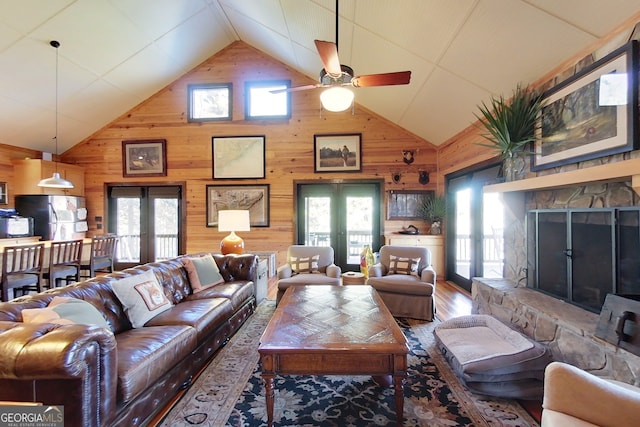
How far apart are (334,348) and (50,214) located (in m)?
6.61

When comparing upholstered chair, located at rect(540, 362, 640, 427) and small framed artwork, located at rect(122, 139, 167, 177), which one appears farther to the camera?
small framed artwork, located at rect(122, 139, 167, 177)

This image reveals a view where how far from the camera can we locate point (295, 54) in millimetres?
5359

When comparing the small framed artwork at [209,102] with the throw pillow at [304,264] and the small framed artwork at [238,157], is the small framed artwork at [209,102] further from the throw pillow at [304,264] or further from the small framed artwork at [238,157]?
the throw pillow at [304,264]

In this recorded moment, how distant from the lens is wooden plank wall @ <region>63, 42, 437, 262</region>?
5898 mm

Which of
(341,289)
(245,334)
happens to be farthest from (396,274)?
(245,334)

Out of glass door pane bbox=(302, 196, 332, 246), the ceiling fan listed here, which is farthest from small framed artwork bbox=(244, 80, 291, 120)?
the ceiling fan

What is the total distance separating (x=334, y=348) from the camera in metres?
1.76

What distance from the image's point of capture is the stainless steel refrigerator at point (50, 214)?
5.51 meters

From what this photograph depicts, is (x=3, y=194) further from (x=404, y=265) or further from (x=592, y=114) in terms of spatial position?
(x=592, y=114)

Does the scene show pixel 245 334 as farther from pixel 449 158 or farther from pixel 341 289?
pixel 449 158

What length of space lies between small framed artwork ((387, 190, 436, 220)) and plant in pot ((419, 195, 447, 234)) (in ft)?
0.35

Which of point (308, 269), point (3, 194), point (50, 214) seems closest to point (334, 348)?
point (308, 269)

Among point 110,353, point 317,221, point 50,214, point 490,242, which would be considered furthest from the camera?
point 317,221

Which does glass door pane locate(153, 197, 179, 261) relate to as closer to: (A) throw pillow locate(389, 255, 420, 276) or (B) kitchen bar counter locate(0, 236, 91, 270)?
(B) kitchen bar counter locate(0, 236, 91, 270)
